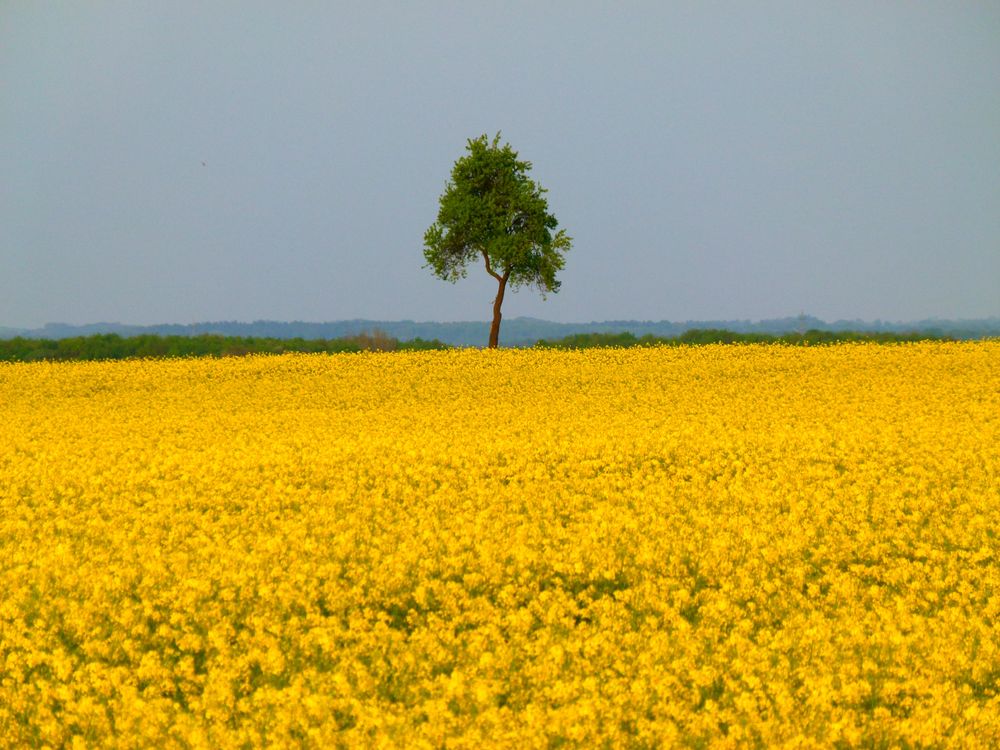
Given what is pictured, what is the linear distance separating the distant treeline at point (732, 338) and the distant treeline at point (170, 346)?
8335 mm

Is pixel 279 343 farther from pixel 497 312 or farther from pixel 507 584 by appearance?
pixel 507 584

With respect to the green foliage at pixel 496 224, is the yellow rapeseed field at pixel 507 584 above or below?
below

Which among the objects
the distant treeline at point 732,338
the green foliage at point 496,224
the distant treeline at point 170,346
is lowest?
the distant treeline at point 170,346

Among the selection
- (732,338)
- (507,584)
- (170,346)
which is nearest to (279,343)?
(170,346)

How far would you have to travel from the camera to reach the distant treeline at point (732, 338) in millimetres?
49312

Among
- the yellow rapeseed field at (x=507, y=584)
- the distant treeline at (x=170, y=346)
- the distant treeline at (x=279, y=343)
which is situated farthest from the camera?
the distant treeline at (x=170, y=346)

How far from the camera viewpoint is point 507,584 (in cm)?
1054

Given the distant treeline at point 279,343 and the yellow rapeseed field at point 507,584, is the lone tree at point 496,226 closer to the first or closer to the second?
the distant treeline at point 279,343

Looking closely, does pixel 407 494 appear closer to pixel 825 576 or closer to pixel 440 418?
pixel 825 576

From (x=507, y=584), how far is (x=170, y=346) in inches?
1782

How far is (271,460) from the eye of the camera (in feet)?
58.0

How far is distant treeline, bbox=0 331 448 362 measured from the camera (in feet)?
165

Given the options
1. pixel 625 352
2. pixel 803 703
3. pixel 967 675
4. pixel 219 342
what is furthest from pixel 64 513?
pixel 219 342

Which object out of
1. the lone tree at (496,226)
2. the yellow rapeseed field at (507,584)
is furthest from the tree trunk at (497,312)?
the yellow rapeseed field at (507,584)
